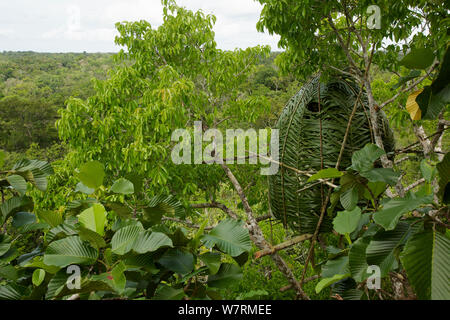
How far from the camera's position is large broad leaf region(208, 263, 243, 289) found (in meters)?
0.48

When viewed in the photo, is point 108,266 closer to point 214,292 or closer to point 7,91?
point 214,292

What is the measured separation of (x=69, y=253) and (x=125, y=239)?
0.29ft

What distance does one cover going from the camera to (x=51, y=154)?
15.5 m

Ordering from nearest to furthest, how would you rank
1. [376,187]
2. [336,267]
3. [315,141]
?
[336,267] → [376,187] → [315,141]

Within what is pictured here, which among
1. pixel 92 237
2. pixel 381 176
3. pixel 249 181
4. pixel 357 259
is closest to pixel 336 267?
pixel 357 259

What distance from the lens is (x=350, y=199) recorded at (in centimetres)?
64

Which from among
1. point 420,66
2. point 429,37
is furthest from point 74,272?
point 429,37

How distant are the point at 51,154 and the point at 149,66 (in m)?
15.4

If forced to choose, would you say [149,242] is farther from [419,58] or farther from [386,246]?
[419,58]

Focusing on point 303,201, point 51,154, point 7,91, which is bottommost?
point 51,154

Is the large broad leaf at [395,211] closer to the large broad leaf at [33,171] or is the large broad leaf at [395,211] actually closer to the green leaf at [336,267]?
the green leaf at [336,267]

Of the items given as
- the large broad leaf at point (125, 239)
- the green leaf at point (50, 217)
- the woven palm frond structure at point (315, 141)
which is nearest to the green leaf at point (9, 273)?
the green leaf at point (50, 217)

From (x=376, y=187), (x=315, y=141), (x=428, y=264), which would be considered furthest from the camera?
(x=315, y=141)
